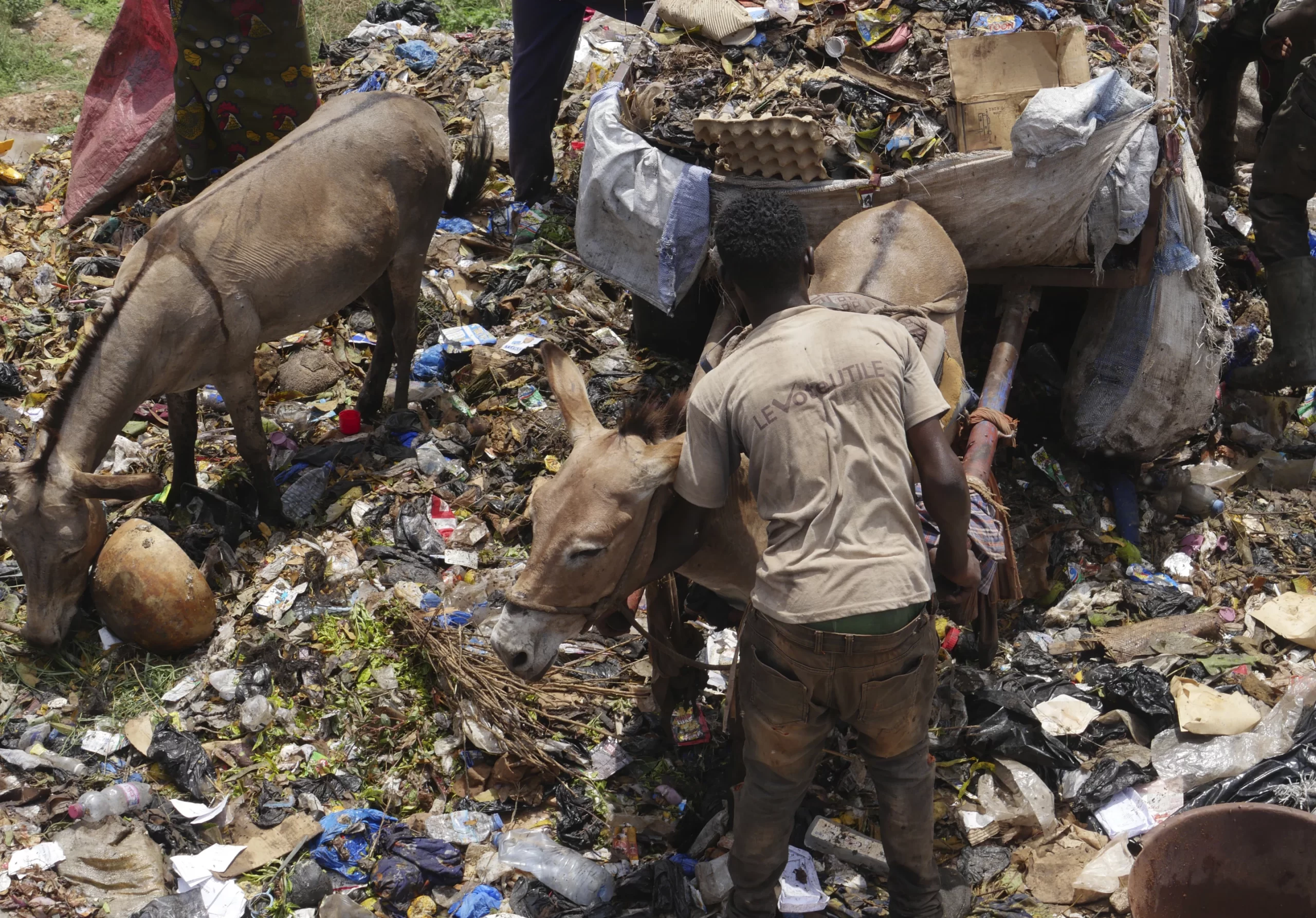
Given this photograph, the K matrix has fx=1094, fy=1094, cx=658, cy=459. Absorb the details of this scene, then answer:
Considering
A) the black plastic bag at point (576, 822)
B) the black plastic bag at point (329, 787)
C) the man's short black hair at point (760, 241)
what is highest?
the man's short black hair at point (760, 241)

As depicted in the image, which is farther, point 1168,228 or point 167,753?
point 1168,228

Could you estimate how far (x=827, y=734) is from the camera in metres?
3.30

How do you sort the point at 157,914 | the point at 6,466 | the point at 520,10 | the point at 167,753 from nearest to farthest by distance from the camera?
the point at 157,914, the point at 167,753, the point at 6,466, the point at 520,10

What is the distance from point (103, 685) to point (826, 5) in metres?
5.51

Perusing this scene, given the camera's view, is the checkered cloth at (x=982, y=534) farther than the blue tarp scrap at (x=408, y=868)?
No

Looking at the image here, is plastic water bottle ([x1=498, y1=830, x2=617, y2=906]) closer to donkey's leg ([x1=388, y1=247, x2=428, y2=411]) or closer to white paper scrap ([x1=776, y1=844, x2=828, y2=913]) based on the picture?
white paper scrap ([x1=776, y1=844, x2=828, y2=913])

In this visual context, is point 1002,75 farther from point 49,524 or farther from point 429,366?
point 49,524

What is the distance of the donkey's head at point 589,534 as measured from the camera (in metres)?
3.13

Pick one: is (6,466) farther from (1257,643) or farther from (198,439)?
(1257,643)

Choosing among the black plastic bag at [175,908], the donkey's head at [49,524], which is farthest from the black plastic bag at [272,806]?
the donkey's head at [49,524]

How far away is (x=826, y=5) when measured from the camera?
22.0ft

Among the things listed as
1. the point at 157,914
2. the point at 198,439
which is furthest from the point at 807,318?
the point at 198,439

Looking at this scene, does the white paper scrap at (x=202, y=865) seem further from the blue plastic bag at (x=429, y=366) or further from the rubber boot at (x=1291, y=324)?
the rubber boot at (x=1291, y=324)

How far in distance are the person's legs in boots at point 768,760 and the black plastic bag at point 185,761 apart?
2.43 m
